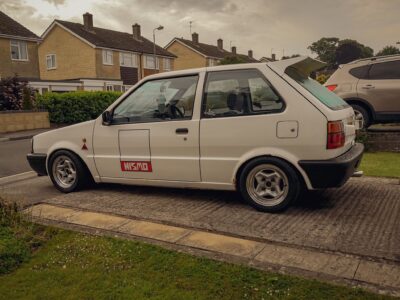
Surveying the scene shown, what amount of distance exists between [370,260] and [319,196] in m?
2.09

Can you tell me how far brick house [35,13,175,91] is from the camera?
38.0 metres

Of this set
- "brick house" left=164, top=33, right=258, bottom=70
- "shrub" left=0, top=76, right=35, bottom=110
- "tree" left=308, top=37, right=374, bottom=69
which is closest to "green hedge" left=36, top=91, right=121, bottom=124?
"shrub" left=0, top=76, right=35, bottom=110

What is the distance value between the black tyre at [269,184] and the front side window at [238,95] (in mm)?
646

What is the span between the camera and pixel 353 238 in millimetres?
3768

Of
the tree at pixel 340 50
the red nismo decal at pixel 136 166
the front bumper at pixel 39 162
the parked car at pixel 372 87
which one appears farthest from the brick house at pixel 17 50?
the tree at pixel 340 50

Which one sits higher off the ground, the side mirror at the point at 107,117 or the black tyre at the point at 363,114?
the side mirror at the point at 107,117

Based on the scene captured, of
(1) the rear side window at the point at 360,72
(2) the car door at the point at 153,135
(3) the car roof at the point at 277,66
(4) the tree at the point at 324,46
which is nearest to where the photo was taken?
(3) the car roof at the point at 277,66

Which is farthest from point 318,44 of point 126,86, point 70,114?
point 70,114

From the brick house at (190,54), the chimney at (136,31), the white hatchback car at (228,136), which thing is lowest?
the white hatchback car at (228,136)

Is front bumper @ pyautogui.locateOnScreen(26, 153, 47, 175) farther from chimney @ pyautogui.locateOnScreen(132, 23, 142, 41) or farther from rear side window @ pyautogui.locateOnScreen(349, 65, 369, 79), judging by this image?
chimney @ pyautogui.locateOnScreen(132, 23, 142, 41)

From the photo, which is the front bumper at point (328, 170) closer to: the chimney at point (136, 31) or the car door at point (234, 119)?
the car door at point (234, 119)

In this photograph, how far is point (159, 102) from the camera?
5.28m

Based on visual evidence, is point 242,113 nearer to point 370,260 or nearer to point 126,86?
point 370,260

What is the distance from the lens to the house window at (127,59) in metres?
41.6
